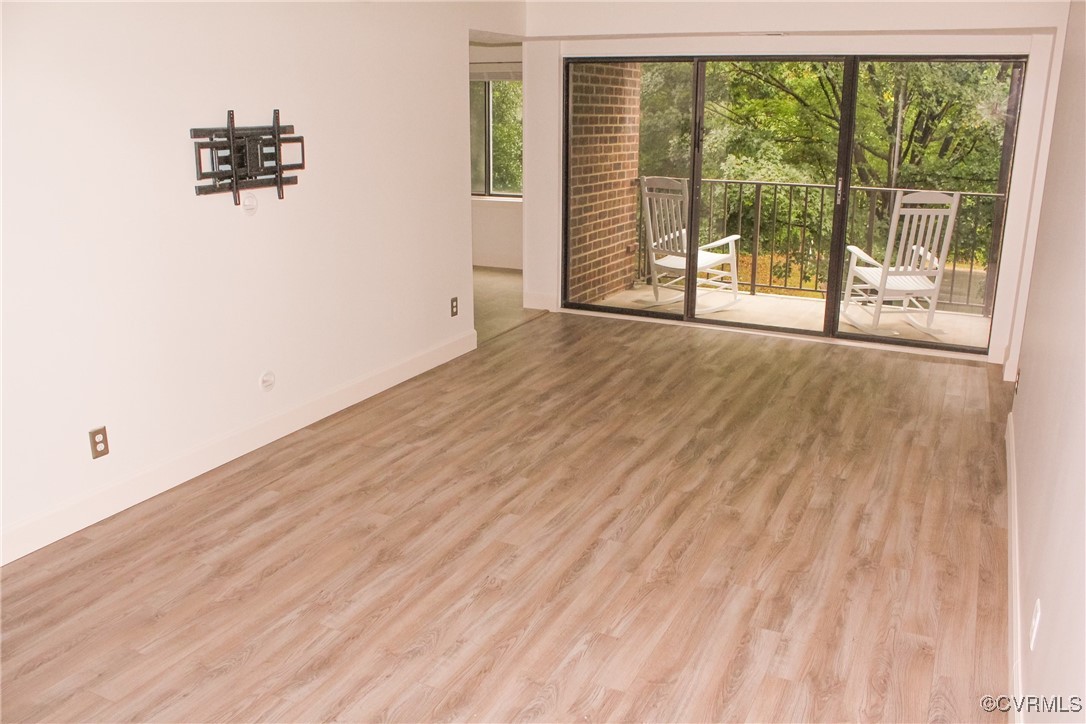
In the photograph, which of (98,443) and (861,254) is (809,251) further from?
(98,443)

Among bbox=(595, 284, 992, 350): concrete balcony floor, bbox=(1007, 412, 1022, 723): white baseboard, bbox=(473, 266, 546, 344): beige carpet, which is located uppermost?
bbox=(595, 284, 992, 350): concrete balcony floor

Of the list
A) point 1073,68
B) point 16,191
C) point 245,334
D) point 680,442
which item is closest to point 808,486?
point 680,442

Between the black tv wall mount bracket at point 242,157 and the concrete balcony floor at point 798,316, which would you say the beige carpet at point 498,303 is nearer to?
the concrete balcony floor at point 798,316

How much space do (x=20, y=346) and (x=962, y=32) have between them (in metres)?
4.94

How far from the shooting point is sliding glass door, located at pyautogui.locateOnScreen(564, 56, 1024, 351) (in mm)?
5457

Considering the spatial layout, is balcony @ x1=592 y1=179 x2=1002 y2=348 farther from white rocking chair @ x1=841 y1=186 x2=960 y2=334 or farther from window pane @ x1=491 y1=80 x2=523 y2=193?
window pane @ x1=491 y1=80 x2=523 y2=193

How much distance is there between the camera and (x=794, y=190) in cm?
595

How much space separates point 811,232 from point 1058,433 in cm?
370

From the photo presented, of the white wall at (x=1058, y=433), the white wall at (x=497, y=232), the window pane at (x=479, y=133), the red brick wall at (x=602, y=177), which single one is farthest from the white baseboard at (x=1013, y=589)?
the window pane at (x=479, y=133)

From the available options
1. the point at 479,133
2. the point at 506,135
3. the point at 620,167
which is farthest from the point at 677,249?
the point at 479,133

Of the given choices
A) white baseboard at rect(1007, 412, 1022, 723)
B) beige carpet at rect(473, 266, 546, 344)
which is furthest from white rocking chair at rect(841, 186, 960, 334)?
beige carpet at rect(473, 266, 546, 344)

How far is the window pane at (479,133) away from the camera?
29.4 ft

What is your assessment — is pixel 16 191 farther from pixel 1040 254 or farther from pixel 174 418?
pixel 1040 254

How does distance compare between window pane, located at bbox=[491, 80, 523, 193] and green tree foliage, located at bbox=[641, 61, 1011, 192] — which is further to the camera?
window pane, located at bbox=[491, 80, 523, 193]
